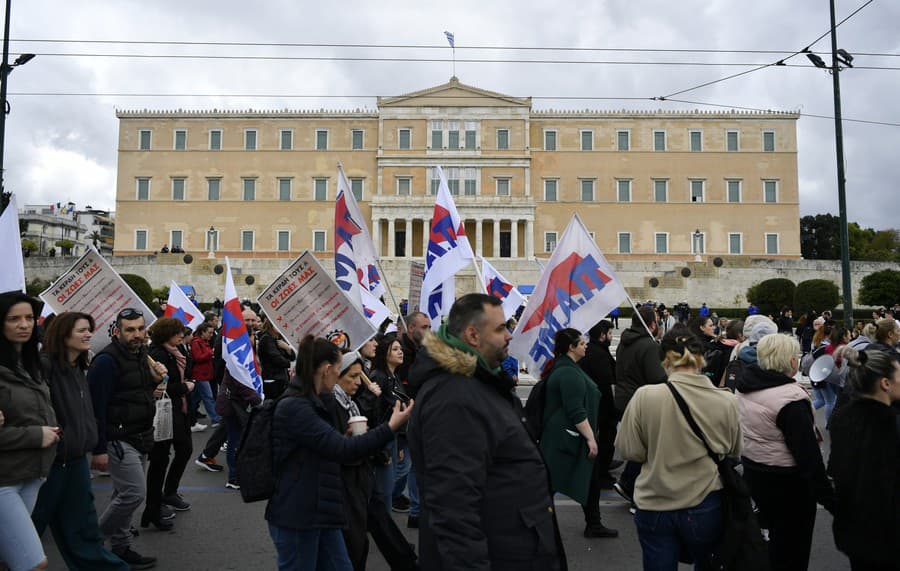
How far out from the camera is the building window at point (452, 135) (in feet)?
164

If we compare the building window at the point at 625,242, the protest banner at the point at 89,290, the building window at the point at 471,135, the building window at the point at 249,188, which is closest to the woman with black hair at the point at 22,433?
the protest banner at the point at 89,290

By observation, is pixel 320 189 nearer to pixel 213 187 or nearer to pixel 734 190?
pixel 213 187

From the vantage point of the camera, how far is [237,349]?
21.1 ft

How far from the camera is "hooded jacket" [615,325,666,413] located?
5.63m

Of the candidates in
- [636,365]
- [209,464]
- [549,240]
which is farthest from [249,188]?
[636,365]

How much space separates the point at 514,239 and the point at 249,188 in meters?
19.4

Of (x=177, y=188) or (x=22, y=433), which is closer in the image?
(x=22, y=433)

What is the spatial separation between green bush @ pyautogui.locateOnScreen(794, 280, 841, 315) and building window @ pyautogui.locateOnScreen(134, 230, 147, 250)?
139 feet

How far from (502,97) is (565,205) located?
8852 millimetres

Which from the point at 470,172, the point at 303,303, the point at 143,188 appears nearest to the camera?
the point at 303,303

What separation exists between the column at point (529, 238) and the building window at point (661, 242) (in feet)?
29.8

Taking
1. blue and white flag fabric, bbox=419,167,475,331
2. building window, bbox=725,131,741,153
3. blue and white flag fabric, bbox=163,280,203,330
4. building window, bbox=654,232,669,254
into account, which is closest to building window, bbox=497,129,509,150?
building window, bbox=654,232,669,254

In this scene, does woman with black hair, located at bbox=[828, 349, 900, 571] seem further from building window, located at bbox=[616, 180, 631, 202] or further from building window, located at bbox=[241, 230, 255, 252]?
building window, located at bbox=[241, 230, 255, 252]

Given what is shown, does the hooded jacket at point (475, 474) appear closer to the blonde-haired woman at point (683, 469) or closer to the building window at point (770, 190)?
the blonde-haired woman at point (683, 469)
